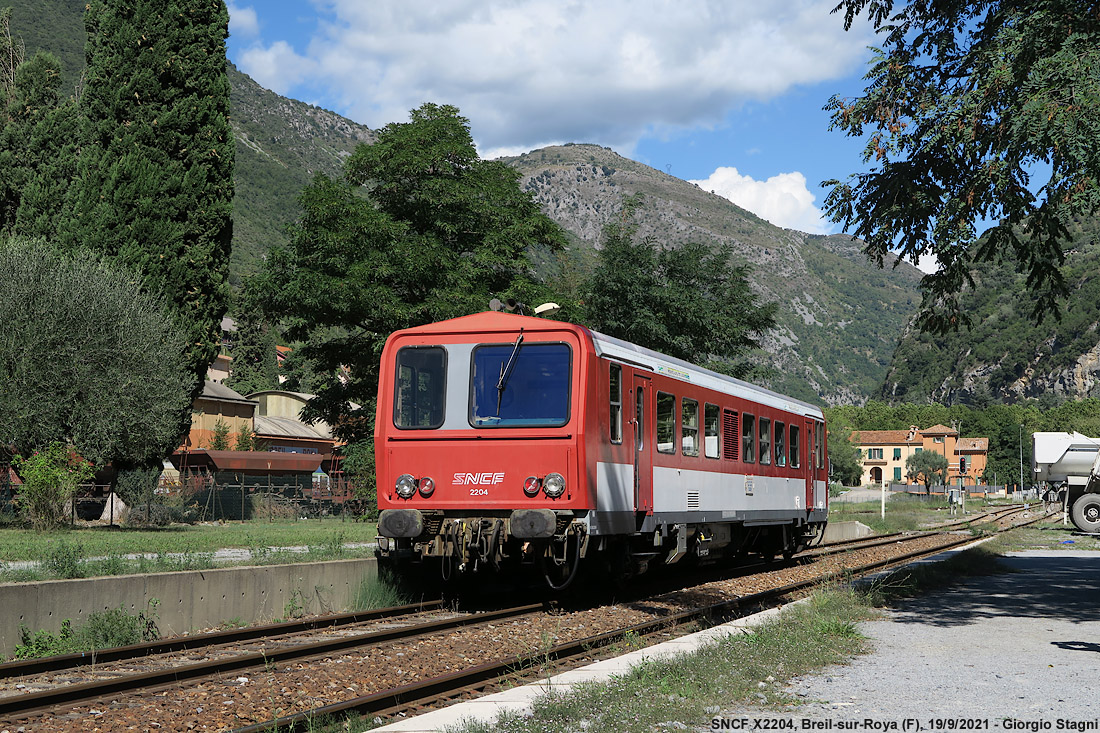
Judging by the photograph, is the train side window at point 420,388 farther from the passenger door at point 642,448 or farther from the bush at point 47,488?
the bush at point 47,488

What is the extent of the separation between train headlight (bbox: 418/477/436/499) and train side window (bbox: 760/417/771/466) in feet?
26.9

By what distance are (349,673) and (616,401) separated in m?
5.57

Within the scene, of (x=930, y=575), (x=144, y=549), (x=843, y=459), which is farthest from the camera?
(x=843, y=459)

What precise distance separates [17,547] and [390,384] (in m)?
8.44

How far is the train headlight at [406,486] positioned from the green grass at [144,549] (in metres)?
2.71

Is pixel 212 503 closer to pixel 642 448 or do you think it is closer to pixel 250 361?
pixel 642 448

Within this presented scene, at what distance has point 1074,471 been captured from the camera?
127 feet

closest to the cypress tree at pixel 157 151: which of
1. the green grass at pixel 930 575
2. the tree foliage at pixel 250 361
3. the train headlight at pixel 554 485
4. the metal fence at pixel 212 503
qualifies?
the metal fence at pixel 212 503

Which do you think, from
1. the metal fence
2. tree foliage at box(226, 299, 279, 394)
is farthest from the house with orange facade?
the metal fence

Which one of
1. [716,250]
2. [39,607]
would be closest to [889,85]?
[39,607]

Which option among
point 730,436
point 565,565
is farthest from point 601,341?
point 730,436

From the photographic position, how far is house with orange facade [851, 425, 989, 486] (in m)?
159

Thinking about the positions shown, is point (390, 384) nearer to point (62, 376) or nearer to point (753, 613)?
point (753, 613)

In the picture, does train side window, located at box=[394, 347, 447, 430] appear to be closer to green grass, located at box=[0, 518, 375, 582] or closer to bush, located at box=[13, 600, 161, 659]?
green grass, located at box=[0, 518, 375, 582]
